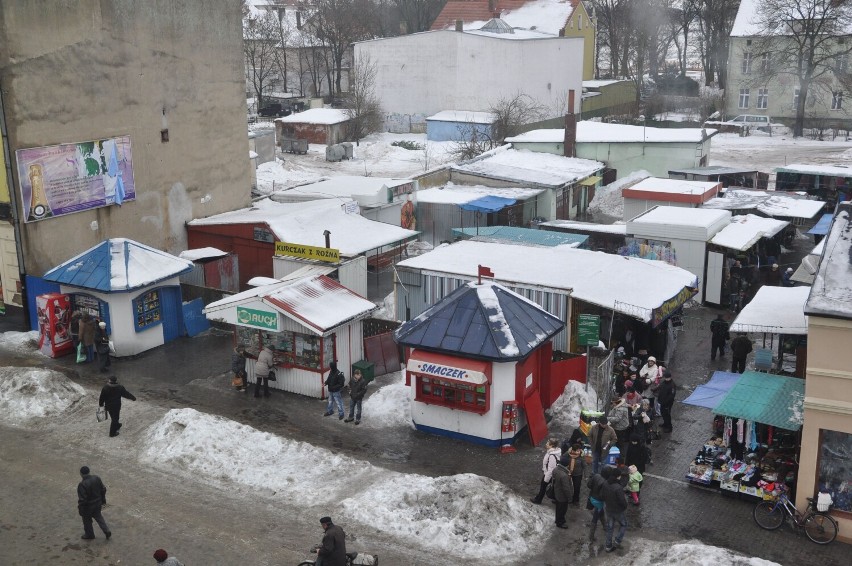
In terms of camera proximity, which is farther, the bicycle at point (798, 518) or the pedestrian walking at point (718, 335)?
the pedestrian walking at point (718, 335)

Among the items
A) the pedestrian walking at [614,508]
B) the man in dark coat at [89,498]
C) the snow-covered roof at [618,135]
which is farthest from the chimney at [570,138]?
the man in dark coat at [89,498]

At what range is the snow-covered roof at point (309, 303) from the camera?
63.1 ft

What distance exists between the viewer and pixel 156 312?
2322cm

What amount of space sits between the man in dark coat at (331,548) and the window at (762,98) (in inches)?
2555

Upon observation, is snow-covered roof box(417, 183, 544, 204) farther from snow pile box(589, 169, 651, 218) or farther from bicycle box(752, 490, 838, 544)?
bicycle box(752, 490, 838, 544)

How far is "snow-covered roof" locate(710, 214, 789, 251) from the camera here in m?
26.9

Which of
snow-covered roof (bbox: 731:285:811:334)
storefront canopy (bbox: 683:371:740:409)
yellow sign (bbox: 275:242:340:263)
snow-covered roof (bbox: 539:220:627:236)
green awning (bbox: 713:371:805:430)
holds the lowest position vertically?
storefront canopy (bbox: 683:371:740:409)

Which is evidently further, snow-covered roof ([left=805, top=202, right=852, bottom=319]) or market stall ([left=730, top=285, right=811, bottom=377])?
market stall ([left=730, top=285, right=811, bottom=377])

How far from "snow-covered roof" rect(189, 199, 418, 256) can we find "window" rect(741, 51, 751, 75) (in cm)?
4882

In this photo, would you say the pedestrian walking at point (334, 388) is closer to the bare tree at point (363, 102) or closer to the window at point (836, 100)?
the bare tree at point (363, 102)

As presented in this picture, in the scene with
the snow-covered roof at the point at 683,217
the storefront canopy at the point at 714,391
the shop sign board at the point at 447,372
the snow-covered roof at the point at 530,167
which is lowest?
the storefront canopy at the point at 714,391

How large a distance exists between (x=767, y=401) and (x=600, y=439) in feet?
9.90

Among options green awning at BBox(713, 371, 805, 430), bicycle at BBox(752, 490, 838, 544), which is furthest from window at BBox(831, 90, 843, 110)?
bicycle at BBox(752, 490, 838, 544)

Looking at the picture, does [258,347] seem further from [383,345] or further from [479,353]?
[479,353]
